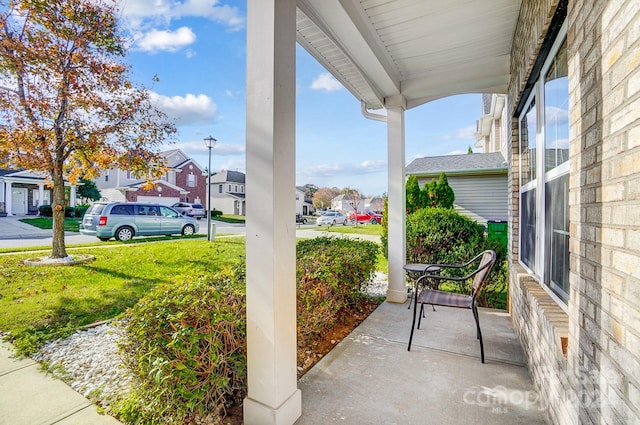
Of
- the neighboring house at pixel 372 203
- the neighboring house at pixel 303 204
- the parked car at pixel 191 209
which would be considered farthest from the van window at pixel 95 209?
the neighboring house at pixel 372 203

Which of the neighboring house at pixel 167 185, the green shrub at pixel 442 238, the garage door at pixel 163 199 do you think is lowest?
the green shrub at pixel 442 238

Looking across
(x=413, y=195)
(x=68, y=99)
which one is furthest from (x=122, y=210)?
(x=413, y=195)

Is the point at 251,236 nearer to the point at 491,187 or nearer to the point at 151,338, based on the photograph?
the point at 151,338

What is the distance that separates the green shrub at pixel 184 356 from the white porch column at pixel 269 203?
179 mm

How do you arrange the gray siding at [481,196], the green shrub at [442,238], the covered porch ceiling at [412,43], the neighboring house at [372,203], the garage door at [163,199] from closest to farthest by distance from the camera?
the covered porch ceiling at [412,43] < the green shrub at [442,238] < the gray siding at [481,196] < the garage door at [163,199] < the neighboring house at [372,203]

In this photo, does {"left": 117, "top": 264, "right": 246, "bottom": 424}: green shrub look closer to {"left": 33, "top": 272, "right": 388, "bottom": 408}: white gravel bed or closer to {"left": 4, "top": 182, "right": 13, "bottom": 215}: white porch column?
{"left": 33, "top": 272, "right": 388, "bottom": 408}: white gravel bed

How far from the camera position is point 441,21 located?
269 cm

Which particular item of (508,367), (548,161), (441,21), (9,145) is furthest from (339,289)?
(9,145)

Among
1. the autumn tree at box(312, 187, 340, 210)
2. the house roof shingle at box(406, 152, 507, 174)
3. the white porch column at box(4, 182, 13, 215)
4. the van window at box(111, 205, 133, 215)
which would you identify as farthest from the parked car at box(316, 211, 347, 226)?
the white porch column at box(4, 182, 13, 215)

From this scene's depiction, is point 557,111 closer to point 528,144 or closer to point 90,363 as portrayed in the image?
point 528,144

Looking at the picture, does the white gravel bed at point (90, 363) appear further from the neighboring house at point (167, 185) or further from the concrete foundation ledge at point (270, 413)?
the neighboring house at point (167, 185)

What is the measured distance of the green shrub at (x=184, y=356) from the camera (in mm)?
1543

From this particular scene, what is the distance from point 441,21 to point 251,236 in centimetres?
255

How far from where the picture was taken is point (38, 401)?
1.93 m
